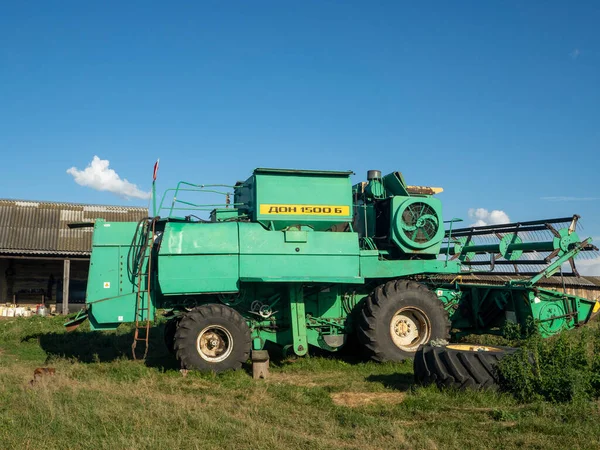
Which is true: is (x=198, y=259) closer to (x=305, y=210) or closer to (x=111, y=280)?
(x=111, y=280)

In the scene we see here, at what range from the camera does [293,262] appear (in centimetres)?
1104

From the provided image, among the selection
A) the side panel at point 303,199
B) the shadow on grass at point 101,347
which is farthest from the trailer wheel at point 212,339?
the side panel at point 303,199

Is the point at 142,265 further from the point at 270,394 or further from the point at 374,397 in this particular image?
the point at 374,397

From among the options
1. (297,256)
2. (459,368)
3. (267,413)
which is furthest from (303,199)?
(267,413)

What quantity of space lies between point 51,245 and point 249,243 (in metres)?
16.9

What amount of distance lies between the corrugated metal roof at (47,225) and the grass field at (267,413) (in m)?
14.8

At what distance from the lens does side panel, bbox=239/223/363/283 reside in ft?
35.6

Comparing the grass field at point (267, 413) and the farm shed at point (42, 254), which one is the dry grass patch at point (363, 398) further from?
the farm shed at point (42, 254)

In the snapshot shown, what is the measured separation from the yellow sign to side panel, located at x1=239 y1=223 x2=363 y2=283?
14.3 inches

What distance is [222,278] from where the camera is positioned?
35.1 ft

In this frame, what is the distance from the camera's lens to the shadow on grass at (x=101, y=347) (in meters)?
11.9

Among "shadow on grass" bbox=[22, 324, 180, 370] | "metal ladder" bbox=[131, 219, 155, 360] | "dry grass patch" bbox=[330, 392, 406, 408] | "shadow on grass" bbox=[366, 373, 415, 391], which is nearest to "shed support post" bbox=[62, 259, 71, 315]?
"shadow on grass" bbox=[22, 324, 180, 370]

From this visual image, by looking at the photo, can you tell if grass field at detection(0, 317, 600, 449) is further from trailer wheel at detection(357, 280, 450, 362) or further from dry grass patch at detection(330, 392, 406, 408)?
trailer wheel at detection(357, 280, 450, 362)

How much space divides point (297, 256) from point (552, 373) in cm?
485
